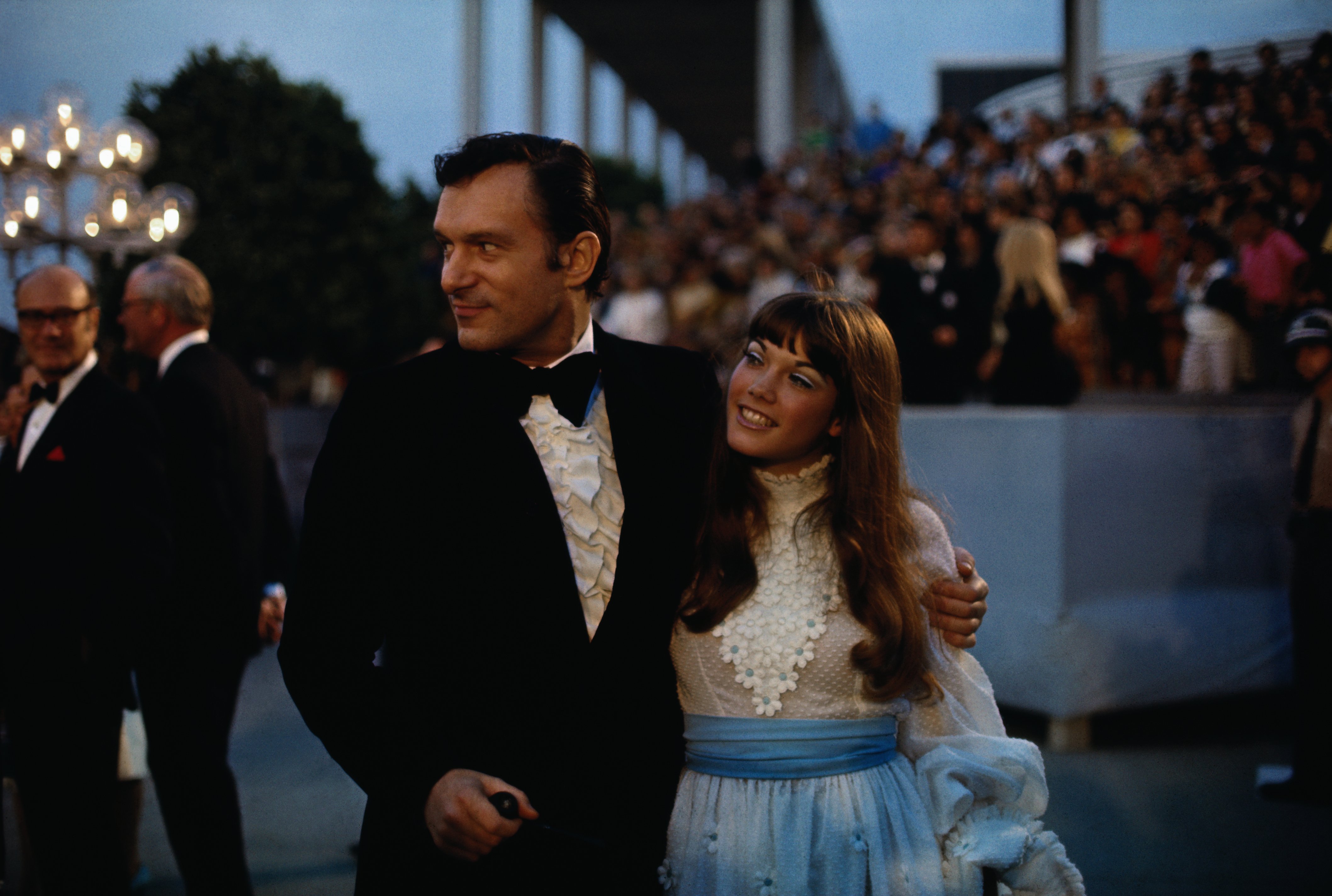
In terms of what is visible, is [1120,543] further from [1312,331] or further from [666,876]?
[666,876]

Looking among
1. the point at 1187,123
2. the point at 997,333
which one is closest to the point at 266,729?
the point at 997,333

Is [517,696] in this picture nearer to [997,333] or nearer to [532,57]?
Result: [997,333]

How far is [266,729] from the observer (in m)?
5.86

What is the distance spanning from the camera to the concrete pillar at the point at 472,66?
27.0 metres

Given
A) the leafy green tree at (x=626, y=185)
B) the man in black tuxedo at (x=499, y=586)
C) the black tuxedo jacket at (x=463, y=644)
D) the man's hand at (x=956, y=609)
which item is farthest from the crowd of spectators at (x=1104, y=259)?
the leafy green tree at (x=626, y=185)

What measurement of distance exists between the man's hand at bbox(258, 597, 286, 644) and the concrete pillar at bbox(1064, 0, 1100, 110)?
16014 mm

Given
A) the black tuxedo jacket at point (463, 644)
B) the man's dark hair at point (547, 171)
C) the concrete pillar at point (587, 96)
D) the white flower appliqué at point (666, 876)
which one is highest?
the concrete pillar at point (587, 96)

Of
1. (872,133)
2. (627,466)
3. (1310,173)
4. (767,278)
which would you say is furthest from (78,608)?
(872,133)

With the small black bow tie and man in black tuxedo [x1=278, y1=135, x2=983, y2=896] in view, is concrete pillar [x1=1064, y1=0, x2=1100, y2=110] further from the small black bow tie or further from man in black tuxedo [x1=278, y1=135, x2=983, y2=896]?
man in black tuxedo [x1=278, y1=135, x2=983, y2=896]

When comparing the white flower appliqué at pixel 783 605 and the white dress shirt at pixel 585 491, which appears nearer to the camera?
the white dress shirt at pixel 585 491

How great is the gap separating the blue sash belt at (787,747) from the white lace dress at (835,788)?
1 cm

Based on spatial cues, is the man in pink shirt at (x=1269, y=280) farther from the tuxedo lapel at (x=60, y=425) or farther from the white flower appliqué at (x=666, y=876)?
the tuxedo lapel at (x=60, y=425)

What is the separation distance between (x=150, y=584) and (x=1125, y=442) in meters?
4.35

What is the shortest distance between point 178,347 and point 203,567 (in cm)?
80
